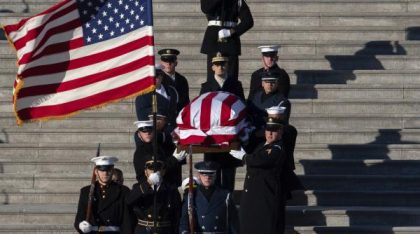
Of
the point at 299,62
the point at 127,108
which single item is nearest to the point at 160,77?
the point at 127,108

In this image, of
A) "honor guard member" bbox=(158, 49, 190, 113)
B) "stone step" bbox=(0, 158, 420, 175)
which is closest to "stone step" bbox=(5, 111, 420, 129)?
"stone step" bbox=(0, 158, 420, 175)

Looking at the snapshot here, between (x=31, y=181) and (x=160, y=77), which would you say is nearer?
(x=160, y=77)

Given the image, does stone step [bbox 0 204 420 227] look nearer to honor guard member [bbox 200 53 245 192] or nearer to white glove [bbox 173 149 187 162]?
honor guard member [bbox 200 53 245 192]

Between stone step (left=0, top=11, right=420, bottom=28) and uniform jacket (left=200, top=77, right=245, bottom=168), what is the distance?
526cm

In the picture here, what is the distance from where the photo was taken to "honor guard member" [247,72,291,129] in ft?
56.3

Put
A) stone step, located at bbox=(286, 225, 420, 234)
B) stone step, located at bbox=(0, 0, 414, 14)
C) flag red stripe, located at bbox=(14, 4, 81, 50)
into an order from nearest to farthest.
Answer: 1. flag red stripe, located at bbox=(14, 4, 81, 50)
2. stone step, located at bbox=(286, 225, 420, 234)
3. stone step, located at bbox=(0, 0, 414, 14)

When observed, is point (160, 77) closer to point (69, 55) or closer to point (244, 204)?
point (244, 204)

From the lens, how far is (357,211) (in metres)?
17.8

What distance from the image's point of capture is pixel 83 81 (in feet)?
43.8

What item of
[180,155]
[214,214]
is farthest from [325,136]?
[214,214]

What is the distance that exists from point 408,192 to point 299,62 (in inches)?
143

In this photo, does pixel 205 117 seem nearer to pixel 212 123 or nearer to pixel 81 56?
pixel 212 123

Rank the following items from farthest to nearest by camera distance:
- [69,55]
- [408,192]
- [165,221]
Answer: [408,192], [165,221], [69,55]

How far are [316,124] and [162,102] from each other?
3.18 m
